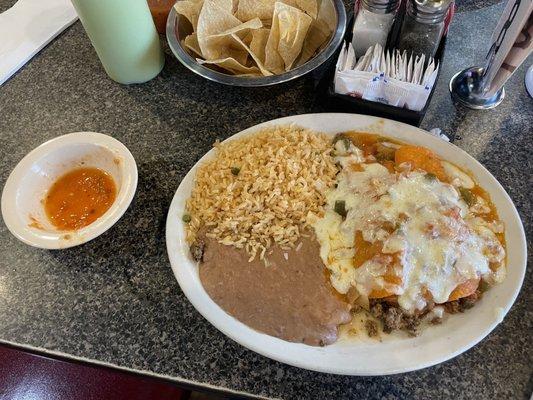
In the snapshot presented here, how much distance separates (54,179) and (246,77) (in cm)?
62

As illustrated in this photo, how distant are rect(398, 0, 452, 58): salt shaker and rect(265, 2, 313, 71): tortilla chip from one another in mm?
307

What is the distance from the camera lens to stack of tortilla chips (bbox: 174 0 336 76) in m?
1.37

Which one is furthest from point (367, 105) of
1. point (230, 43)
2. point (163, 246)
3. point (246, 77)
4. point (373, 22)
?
point (163, 246)

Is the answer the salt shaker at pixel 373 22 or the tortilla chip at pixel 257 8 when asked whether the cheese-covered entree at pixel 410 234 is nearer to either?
the salt shaker at pixel 373 22

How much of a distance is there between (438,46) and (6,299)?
144 centimetres

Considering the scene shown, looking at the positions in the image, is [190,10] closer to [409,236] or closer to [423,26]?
[423,26]

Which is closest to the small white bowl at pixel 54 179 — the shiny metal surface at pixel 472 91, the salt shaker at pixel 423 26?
the salt shaker at pixel 423 26

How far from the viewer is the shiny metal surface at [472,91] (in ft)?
4.71

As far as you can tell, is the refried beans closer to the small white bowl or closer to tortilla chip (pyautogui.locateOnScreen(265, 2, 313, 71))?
the small white bowl

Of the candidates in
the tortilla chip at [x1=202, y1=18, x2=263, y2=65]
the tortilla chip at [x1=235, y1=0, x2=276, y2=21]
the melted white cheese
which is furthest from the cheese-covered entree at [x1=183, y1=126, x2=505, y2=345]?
the tortilla chip at [x1=235, y1=0, x2=276, y2=21]

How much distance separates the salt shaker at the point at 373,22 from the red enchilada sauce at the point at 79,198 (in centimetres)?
86

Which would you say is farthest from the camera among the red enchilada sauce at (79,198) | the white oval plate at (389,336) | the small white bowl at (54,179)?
the red enchilada sauce at (79,198)

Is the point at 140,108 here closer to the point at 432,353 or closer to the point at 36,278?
the point at 36,278

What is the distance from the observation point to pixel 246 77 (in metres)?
1.31
